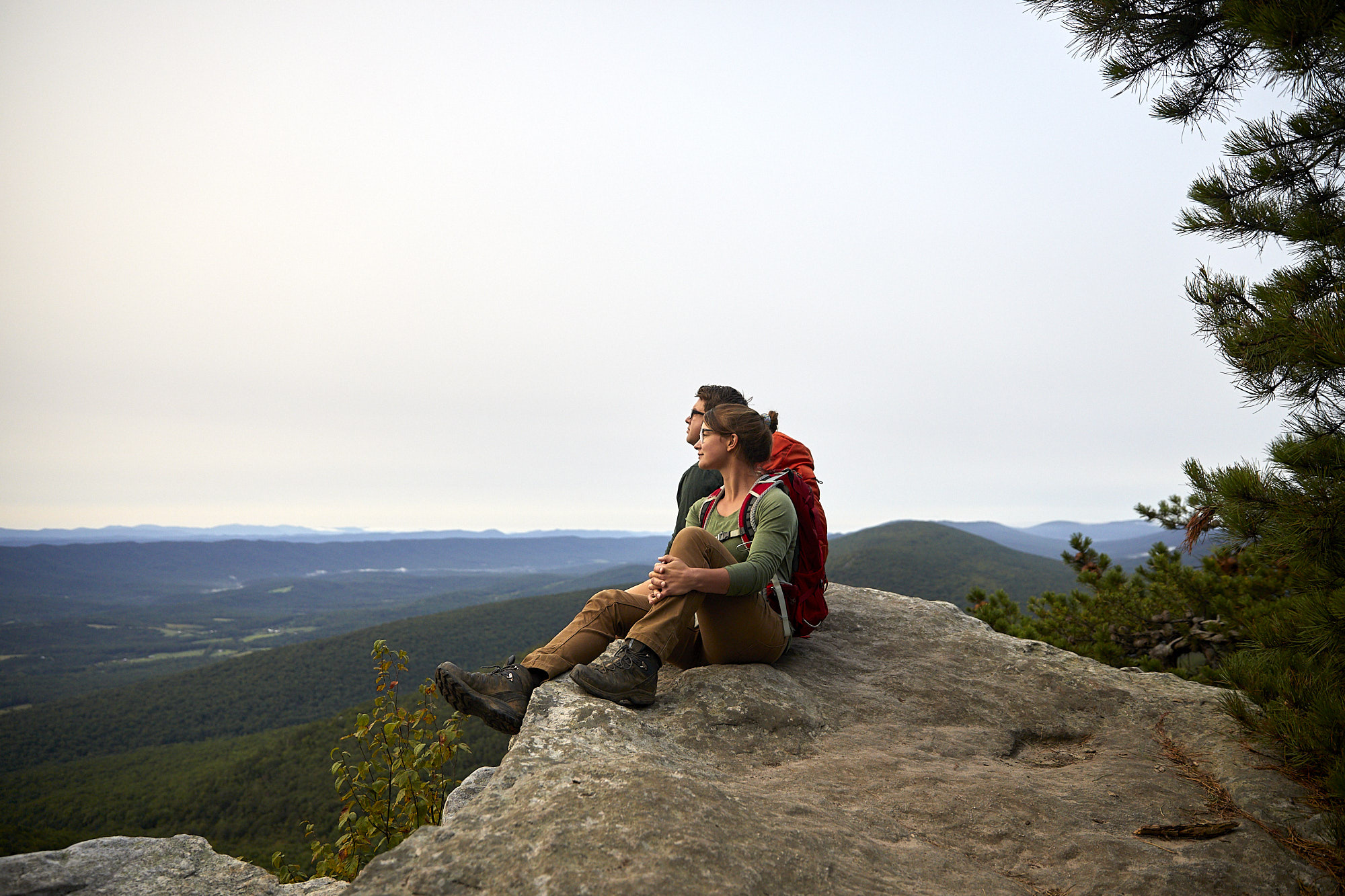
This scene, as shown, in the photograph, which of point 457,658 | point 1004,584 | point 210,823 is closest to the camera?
point 210,823

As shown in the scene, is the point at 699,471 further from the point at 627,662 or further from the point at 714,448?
the point at 627,662

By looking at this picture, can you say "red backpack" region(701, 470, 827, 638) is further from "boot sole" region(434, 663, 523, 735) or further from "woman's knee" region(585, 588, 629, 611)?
"boot sole" region(434, 663, 523, 735)

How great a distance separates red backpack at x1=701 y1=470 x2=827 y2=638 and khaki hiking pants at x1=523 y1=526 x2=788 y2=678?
248mm

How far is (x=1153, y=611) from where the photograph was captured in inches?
335

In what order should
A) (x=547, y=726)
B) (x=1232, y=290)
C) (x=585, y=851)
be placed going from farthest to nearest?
(x=1232, y=290) → (x=547, y=726) → (x=585, y=851)

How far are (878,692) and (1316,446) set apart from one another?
2871 mm

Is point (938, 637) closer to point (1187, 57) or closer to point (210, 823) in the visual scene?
point (1187, 57)

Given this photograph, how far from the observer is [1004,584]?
68812 millimetres

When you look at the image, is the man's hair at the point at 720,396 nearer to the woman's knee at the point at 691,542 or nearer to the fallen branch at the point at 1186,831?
the woman's knee at the point at 691,542

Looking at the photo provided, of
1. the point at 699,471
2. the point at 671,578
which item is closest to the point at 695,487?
the point at 699,471

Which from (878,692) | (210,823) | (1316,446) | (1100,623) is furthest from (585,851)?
(210,823)

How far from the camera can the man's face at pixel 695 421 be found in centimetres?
576

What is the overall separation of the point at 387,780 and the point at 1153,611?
8921 mm

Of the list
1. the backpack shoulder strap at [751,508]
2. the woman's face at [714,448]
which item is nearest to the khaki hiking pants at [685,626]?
the backpack shoulder strap at [751,508]
